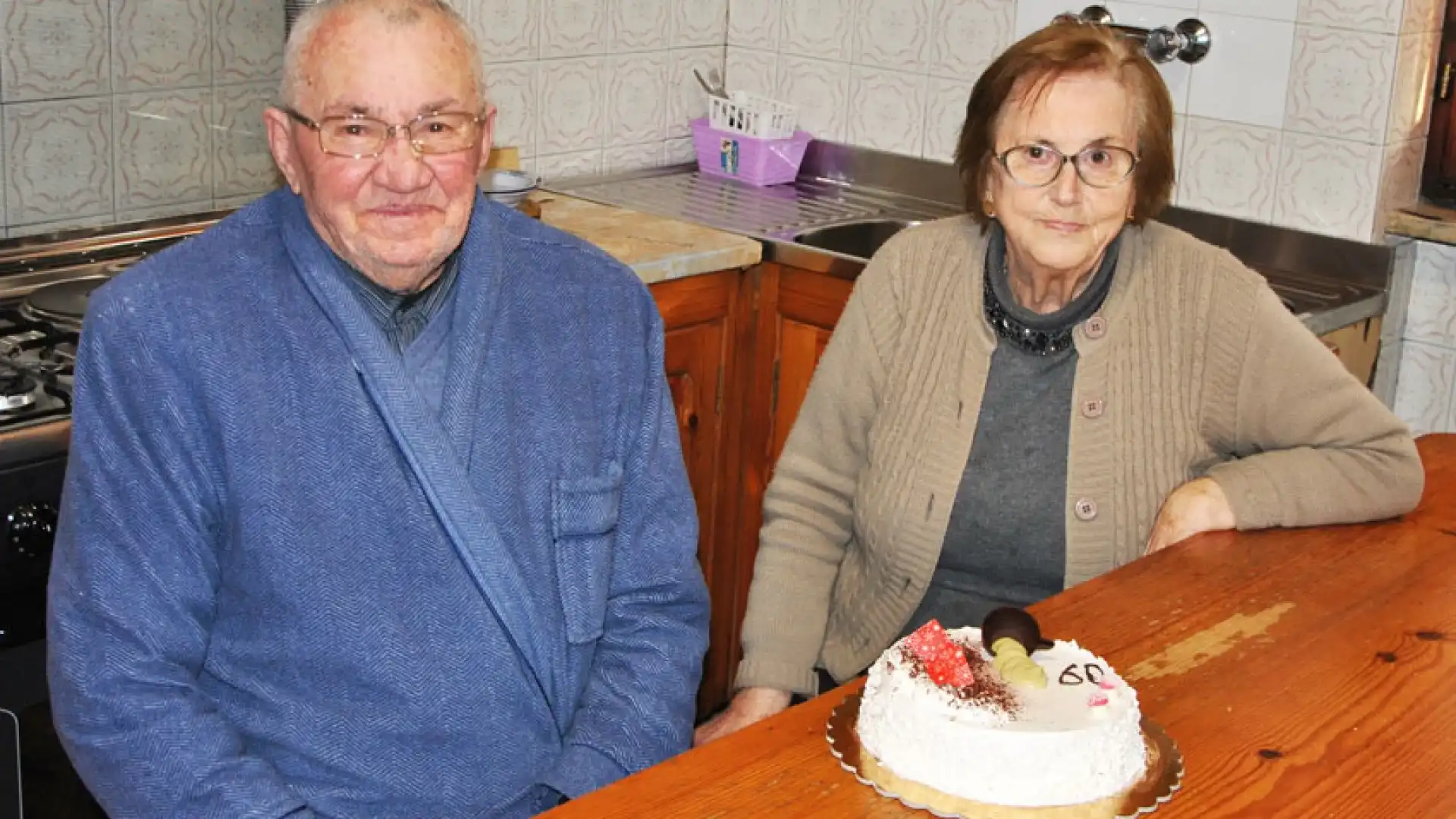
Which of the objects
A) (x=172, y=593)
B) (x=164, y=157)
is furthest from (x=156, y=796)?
(x=164, y=157)

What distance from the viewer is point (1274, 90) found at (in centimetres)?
292

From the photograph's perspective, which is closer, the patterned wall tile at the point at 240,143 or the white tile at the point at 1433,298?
the patterned wall tile at the point at 240,143

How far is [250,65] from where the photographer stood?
8.96 feet

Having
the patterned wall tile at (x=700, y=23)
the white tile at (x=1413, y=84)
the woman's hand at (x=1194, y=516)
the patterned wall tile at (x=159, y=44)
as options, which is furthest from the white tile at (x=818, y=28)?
the woman's hand at (x=1194, y=516)

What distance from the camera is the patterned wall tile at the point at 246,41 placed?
268 cm

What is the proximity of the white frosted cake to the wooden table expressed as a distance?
45 mm

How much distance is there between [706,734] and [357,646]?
17.7 inches

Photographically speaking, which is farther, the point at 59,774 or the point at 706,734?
the point at 59,774

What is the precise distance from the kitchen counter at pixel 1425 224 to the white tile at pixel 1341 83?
14 cm

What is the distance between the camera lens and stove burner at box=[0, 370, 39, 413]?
194 centimetres

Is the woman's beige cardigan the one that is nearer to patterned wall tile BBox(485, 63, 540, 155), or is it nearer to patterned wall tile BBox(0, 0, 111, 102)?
patterned wall tile BBox(0, 0, 111, 102)

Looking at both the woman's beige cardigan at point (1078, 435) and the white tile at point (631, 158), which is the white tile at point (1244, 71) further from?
the white tile at point (631, 158)

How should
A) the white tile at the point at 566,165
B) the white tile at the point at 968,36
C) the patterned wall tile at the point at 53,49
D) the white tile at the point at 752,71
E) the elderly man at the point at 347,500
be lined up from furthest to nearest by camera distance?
the white tile at the point at 752,71 → the white tile at the point at 566,165 → the white tile at the point at 968,36 → the patterned wall tile at the point at 53,49 → the elderly man at the point at 347,500

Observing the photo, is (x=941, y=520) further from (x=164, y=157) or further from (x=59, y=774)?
(x=164, y=157)
